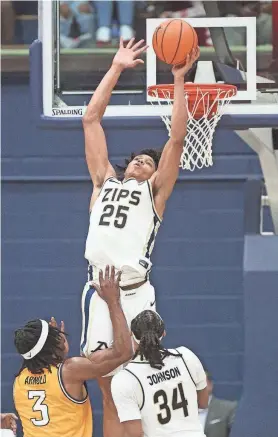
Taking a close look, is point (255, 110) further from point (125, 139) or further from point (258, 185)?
point (125, 139)

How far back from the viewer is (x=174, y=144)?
219 inches

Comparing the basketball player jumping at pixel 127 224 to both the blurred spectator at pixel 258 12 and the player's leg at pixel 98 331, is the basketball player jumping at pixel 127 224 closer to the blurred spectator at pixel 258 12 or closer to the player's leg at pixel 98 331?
the player's leg at pixel 98 331

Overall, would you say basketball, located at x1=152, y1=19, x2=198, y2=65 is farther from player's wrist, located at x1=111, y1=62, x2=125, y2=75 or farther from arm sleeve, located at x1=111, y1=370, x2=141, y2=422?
arm sleeve, located at x1=111, y1=370, x2=141, y2=422

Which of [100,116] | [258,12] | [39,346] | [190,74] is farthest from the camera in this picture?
[258,12]

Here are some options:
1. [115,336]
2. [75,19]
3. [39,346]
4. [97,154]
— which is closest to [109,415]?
[115,336]

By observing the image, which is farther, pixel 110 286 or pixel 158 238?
pixel 158 238

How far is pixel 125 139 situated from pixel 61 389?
396cm

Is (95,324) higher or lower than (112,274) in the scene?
lower

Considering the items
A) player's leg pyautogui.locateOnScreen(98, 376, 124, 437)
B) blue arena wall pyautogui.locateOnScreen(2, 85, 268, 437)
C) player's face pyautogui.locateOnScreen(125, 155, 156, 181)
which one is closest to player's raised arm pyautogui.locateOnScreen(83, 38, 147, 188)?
player's face pyautogui.locateOnScreen(125, 155, 156, 181)

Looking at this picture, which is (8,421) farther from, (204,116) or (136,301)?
(204,116)

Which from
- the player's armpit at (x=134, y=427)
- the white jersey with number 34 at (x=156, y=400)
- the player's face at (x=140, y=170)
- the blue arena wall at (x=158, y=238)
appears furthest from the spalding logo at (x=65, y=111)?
the blue arena wall at (x=158, y=238)

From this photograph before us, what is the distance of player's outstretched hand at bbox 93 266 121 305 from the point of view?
5316 millimetres

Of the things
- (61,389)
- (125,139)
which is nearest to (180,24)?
(61,389)

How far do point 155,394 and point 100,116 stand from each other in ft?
5.29
